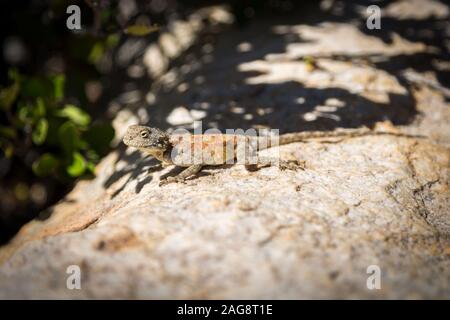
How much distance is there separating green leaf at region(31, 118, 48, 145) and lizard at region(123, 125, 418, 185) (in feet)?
4.52

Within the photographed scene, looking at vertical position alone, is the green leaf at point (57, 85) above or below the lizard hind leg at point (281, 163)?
above

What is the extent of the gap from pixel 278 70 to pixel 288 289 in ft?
12.9

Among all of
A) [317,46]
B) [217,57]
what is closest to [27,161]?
[217,57]

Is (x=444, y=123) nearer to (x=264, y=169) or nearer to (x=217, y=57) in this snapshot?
(x=264, y=169)

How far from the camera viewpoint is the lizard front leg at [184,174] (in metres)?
3.99

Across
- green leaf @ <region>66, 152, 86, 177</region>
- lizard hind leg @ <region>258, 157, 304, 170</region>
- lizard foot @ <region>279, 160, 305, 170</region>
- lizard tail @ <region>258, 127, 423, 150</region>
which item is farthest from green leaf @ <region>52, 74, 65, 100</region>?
lizard foot @ <region>279, 160, 305, 170</region>

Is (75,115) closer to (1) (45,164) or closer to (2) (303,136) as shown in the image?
(1) (45,164)

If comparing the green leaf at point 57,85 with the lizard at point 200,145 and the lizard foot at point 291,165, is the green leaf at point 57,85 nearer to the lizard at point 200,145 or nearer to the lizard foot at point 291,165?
the lizard at point 200,145

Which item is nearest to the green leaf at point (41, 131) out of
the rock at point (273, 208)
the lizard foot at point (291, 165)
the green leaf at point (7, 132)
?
the green leaf at point (7, 132)

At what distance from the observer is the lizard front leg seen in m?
3.99

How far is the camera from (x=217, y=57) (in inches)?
258

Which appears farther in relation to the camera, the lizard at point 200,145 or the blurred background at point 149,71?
the blurred background at point 149,71

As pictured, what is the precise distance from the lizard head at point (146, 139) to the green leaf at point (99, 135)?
30.4 inches

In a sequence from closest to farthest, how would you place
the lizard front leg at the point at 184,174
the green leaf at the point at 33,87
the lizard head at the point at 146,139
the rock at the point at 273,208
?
1. the rock at the point at 273,208
2. the lizard front leg at the point at 184,174
3. the lizard head at the point at 146,139
4. the green leaf at the point at 33,87
